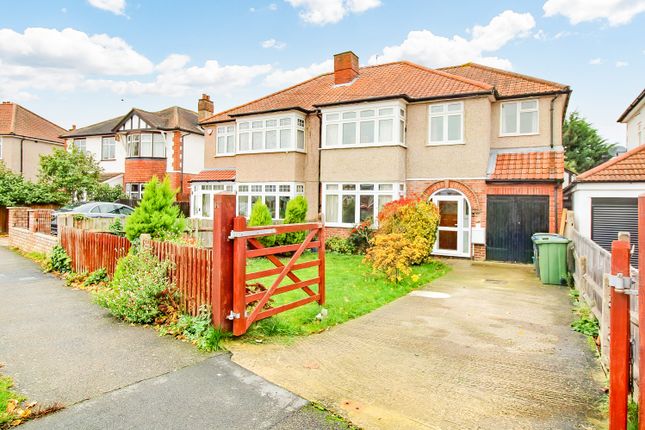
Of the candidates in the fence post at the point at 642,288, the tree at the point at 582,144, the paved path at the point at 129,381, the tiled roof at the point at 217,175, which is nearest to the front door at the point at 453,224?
the tiled roof at the point at 217,175

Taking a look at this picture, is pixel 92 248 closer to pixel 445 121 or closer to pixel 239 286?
pixel 239 286

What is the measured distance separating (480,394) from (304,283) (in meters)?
3.18

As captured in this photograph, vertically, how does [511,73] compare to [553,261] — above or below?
above

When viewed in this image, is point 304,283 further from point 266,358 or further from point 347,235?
point 347,235

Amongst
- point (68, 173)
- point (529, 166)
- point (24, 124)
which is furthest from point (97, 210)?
point (24, 124)

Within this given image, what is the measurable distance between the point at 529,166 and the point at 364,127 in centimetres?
626

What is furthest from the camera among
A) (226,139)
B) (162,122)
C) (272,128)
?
(162,122)

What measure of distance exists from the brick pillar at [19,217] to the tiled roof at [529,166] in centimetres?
1678

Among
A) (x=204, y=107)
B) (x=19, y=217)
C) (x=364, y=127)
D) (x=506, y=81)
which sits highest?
(x=204, y=107)

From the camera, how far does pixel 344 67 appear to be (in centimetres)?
1891

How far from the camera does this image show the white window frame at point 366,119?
49.6ft

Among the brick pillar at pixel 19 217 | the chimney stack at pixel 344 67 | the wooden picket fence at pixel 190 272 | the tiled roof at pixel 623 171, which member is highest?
the chimney stack at pixel 344 67

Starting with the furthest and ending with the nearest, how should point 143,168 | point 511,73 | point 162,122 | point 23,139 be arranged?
point 23,139, point 162,122, point 143,168, point 511,73

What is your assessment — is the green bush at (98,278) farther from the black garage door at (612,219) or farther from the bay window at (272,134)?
the black garage door at (612,219)
